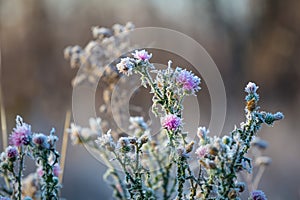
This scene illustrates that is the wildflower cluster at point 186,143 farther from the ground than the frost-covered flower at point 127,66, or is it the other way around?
the frost-covered flower at point 127,66

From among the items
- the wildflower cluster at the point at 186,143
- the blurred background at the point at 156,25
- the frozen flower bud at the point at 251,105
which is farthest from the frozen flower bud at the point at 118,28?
the blurred background at the point at 156,25

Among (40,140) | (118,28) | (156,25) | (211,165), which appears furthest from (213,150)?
(156,25)

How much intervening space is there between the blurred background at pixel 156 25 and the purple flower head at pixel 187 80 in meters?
5.54

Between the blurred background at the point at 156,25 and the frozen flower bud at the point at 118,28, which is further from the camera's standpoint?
the blurred background at the point at 156,25

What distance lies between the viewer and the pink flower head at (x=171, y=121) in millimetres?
849

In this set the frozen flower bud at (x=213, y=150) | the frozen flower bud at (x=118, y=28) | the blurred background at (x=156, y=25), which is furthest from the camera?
the blurred background at (x=156, y=25)

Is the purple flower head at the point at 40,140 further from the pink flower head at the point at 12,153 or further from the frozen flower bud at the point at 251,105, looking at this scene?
the frozen flower bud at the point at 251,105

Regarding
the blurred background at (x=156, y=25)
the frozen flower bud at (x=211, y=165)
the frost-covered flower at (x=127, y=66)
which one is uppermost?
the blurred background at (x=156, y=25)

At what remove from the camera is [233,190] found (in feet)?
2.76

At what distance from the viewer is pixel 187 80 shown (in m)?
0.87

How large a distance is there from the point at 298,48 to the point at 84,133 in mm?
6414

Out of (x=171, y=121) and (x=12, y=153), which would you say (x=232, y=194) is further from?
(x=12, y=153)

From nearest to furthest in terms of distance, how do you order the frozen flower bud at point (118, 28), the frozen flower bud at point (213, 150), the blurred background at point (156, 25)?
the frozen flower bud at point (213, 150)
the frozen flower bud at point (118, 28)
the blurred background at point (156, 25)

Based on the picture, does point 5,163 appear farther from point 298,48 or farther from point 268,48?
point 268,48
